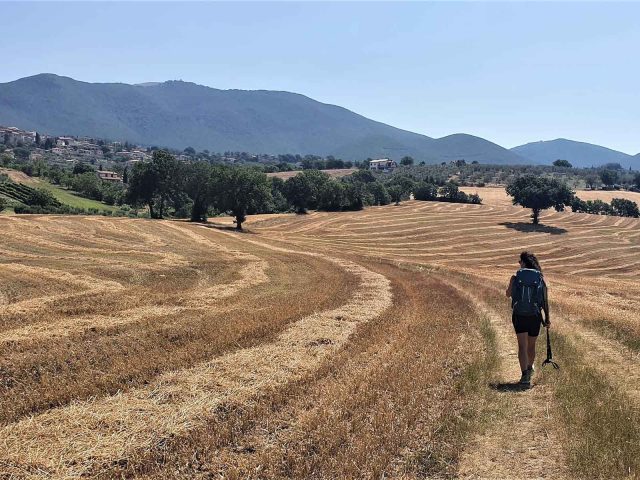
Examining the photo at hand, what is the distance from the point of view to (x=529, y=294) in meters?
11.5

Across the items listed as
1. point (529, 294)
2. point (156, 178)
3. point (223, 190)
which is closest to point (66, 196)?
point (156, 178)

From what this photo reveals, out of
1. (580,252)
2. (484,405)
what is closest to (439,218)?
(580,252)

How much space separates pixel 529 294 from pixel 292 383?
19.9ft

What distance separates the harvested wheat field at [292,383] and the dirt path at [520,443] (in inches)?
1.4

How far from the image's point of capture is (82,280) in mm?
21703

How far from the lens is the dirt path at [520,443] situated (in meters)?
7.20

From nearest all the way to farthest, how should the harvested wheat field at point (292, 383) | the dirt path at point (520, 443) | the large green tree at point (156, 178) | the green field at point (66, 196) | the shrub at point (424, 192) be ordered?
1. the dirt path at point (520, 443)
2. the harvested wheat field at point (292, 383)
3. the large green tree at point (156, 178)
4. the green field at point (66, 196)
5. the shrub at point (424, 192)

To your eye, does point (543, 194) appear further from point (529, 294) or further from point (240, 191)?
point (529, 294)

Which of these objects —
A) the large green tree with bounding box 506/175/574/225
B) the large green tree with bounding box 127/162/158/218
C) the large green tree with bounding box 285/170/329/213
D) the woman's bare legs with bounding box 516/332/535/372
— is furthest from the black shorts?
the large green tree with bounding box 285/170/329/213

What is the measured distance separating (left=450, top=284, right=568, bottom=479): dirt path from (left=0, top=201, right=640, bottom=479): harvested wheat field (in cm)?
3

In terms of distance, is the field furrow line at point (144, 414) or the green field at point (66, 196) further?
the green field at point (66, 196)

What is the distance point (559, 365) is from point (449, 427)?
18.1 feet

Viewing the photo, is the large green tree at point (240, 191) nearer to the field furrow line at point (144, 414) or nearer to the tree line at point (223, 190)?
the tree line at point (223, 190)

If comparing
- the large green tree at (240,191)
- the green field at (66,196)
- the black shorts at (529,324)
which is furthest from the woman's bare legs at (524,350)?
the green field at (66,196)
